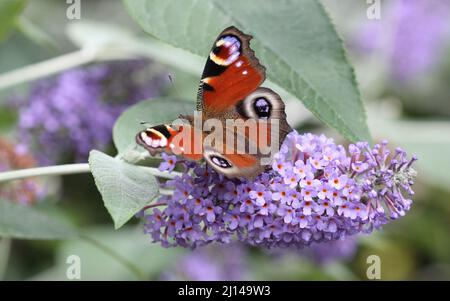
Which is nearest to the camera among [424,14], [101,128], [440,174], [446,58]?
[101,128]

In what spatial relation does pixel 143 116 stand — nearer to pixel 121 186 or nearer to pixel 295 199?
pixel 121 186

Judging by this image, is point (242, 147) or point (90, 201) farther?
point (90, 201)

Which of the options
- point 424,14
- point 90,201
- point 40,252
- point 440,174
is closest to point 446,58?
point 424,14

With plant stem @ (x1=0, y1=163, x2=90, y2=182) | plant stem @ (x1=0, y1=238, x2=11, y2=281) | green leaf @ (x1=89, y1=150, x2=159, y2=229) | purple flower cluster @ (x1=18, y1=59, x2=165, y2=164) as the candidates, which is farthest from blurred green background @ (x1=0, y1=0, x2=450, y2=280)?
green leaf @ (x1=89, y1=150, x2=159, y2=229)

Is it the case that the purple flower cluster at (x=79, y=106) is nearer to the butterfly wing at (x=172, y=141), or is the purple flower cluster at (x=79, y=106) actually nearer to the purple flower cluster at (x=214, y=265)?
the purple flower cluster at (x=214, y=265)

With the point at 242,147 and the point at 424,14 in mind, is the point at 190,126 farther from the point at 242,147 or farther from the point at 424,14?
the point at 424,14

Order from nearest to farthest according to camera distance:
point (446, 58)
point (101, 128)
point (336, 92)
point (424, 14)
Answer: point (336, 92) < point (101, 128) < point (424, 14) < point (446, 58)

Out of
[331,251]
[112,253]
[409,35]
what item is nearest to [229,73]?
[112,253]
